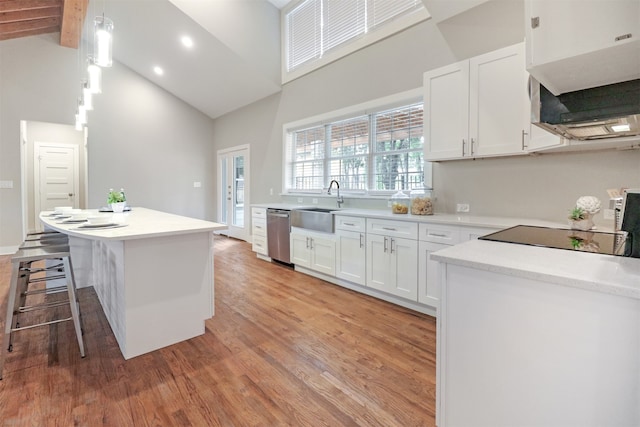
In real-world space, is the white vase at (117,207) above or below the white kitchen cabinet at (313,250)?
above

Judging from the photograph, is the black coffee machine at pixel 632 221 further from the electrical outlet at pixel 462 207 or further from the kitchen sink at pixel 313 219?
the kitchen sink at pixel 313 219

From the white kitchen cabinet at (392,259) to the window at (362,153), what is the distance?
79 cm

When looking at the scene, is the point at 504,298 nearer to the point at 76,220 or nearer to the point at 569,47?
the point at 569,47

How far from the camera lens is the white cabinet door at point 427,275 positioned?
264cm

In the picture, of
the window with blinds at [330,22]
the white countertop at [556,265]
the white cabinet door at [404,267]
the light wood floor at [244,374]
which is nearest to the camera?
the white countertop at [556,265]

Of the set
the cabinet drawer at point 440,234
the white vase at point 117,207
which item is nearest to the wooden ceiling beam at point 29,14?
the white vase at point 117,207

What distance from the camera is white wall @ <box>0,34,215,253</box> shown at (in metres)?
5.23

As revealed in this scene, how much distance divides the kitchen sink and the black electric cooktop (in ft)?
6.84

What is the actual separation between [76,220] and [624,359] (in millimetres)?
3415

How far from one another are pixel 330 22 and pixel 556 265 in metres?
4.69

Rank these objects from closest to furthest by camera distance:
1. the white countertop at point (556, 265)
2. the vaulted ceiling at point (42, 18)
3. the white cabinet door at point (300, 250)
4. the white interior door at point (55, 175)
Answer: the white countertop at point (556, 265) → the white cabinet door at point (300, 250) → the vaulted ceiling at point (42, 18) → the white interior door at point (55, 175)

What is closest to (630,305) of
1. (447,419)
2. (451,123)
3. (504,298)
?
(504,298)

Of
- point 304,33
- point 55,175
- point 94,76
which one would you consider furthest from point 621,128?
point 55,175

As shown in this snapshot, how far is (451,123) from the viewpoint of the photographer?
110 inches
